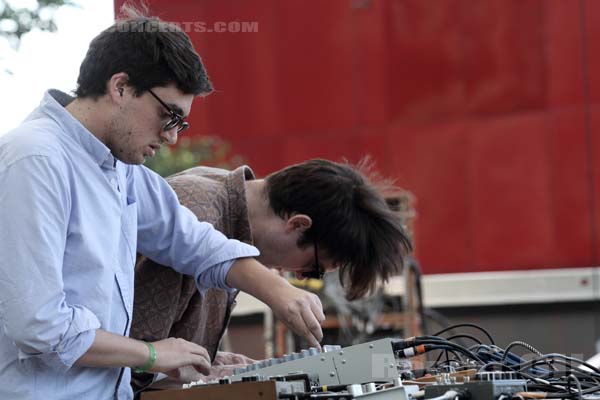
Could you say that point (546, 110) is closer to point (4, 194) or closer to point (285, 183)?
point (285, 183)

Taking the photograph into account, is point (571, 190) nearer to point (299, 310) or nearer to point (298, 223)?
point (298, 223)

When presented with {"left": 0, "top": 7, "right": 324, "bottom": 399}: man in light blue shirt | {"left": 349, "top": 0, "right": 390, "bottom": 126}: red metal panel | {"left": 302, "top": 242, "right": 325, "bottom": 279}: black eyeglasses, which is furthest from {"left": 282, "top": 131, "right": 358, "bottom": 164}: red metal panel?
{"left": 0, "top": 7, "right": 324, "bottom": 399}: man in light blue shirt

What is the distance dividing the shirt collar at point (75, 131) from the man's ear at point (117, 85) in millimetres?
83

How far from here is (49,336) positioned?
5.62 ft

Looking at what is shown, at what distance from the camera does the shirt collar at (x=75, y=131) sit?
6.28 ft

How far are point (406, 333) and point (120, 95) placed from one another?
6130mm

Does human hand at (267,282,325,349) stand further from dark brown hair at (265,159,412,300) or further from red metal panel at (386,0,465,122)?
red metal panel at (386,0,465,122)

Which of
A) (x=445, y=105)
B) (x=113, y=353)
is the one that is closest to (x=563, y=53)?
(x=445, y=105)

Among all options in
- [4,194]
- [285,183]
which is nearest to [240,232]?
[285,183]

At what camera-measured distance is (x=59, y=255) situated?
1.77m

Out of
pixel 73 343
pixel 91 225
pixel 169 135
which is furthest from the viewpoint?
pixel 169 135

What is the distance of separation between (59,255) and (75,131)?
10.5 inches

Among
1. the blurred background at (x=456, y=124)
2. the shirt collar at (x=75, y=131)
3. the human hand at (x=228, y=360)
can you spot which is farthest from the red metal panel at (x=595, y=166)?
the shirt collar at (x=75, y=131)

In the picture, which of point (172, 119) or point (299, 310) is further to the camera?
point (299, 310)
